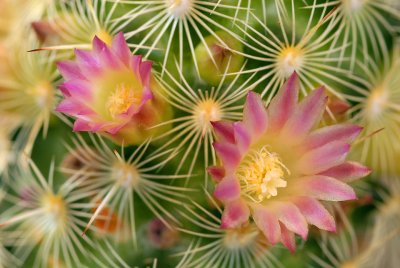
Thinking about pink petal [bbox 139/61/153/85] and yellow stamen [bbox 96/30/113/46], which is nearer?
pink petal [bbox 139/61/153/85]

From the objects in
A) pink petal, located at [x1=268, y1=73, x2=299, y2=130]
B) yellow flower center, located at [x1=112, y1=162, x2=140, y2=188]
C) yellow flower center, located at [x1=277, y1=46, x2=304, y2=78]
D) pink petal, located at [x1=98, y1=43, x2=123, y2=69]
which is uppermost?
yellow flower center, located at [x1=277, y1=46, x2=304, y2=78]

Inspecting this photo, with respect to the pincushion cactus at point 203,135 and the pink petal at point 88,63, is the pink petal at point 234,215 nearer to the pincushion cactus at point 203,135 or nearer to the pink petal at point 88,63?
the pincushion cactus at point 203,135

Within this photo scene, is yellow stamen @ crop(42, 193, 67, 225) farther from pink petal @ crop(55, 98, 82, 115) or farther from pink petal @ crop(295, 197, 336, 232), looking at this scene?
pink petal @ crop(295, 197, 336, 232)

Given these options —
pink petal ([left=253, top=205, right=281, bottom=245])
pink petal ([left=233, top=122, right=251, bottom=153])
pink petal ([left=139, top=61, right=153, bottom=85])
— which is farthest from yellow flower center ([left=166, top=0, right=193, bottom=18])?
pink petal ([left=253, top=205, right=281, bottom=245])

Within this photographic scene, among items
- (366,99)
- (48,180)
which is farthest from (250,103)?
(48,180)

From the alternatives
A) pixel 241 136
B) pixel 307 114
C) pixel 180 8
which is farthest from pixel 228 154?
pixel 180 8

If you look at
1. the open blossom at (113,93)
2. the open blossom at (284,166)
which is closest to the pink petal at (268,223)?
the open blossom at (284,166)

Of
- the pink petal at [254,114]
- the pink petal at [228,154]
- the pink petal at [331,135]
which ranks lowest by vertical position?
the pink petal at [228,154]
